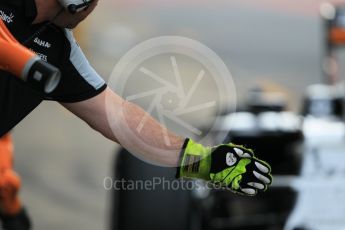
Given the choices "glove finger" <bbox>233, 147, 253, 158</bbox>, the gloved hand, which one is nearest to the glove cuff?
the gloved hand

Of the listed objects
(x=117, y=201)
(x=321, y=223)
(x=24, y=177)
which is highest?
(x=321, y=223)

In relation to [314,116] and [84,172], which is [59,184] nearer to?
[84,172]

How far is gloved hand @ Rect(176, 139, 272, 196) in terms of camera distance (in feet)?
11.4

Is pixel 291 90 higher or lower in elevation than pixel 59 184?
higher

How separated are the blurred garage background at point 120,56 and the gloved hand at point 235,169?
2506mm

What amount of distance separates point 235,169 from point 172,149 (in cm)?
31

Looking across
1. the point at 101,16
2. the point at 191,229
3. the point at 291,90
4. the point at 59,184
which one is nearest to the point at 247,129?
the point at 191,229

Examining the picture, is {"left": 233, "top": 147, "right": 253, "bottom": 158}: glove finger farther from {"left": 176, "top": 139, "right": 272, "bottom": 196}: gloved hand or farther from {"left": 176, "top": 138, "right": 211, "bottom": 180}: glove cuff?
{"left": 176, "top": 138, "right": 211, "bottom": 180}: glove cuff

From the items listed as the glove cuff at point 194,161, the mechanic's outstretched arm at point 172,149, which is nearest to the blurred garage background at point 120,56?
the mechanic's outstretched arm at point 172,149

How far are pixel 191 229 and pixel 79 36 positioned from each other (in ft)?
26.1

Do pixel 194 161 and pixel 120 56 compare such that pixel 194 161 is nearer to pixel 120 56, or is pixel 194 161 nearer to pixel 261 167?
pixel 261 167

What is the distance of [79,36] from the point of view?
42.8 ft

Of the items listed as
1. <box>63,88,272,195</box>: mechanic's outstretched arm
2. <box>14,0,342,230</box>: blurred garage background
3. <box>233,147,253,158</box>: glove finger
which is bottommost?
<box>14,0,342,230</box>: blurred garage background

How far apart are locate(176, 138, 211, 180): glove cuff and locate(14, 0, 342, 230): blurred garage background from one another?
2415 millimetres
